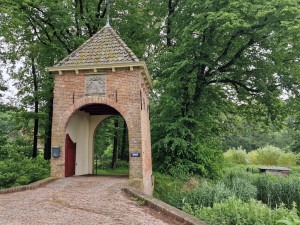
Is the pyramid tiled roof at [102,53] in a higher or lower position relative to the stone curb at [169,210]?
higher

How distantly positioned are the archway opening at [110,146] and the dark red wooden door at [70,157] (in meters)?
3.29

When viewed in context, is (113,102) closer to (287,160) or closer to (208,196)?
(208,196)

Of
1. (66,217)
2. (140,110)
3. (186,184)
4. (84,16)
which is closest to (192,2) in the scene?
(84,16)

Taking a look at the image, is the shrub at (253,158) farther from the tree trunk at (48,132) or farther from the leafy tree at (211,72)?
the tree trunk at (48,132)

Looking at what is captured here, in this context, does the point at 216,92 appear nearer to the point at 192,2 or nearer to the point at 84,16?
the point at 192,2

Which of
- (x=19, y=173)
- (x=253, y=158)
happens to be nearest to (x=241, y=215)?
(x=19, y=173)

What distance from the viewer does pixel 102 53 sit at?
10.3 metres

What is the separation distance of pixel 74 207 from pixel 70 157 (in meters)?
5.44

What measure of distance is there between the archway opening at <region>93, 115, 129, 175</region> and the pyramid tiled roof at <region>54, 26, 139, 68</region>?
192 inches

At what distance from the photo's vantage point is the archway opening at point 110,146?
60.4ft

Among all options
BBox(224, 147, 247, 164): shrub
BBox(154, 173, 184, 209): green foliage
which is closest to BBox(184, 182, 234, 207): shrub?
BBox(154, 173, 184, 209): green foliage

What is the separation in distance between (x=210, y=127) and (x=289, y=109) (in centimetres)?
428

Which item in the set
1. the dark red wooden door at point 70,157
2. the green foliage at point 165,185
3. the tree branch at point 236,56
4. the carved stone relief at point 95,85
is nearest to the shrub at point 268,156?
the tree branch at point 236,56

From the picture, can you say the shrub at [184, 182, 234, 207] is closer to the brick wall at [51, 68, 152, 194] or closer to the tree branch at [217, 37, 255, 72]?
the brick wall at [51, 68, 152, 194]
